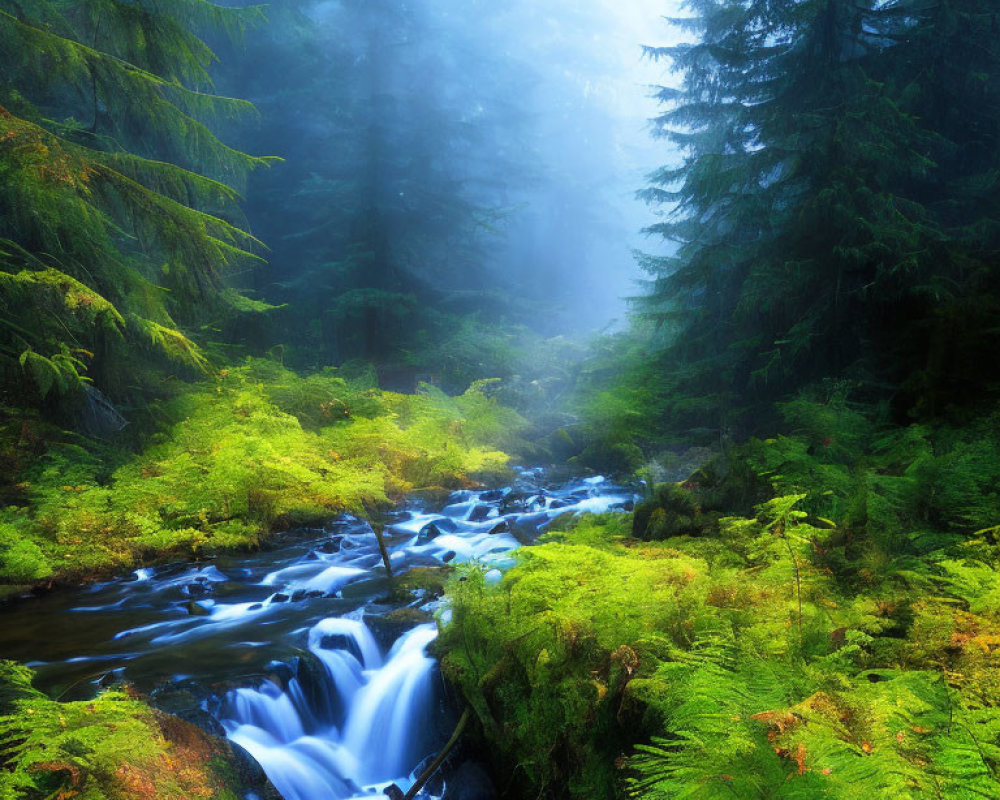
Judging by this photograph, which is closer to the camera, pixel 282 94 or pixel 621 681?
pixel 621 681

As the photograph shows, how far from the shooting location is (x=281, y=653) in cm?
532

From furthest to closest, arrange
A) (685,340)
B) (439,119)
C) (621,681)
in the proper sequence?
1. (439,119)
2. (685,340)
3. (621,681)

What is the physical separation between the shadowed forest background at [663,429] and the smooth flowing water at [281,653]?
1.71ft

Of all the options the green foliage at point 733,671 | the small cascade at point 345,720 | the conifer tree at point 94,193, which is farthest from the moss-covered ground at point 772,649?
the conifer tree at point 94,193

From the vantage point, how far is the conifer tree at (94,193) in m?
6.18

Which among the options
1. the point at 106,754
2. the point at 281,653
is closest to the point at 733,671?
the point at 106,754

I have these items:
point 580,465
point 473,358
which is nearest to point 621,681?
point 580,465

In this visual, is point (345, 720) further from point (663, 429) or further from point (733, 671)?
point (663, 429)

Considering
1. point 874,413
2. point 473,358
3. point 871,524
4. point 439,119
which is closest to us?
point 871,524

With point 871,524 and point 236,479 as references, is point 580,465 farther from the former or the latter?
point 871,524

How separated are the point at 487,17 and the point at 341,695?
3873cm

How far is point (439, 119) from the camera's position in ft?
84.1

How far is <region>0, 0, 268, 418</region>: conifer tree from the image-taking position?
6180 mm

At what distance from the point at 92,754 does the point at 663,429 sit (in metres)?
10.3
